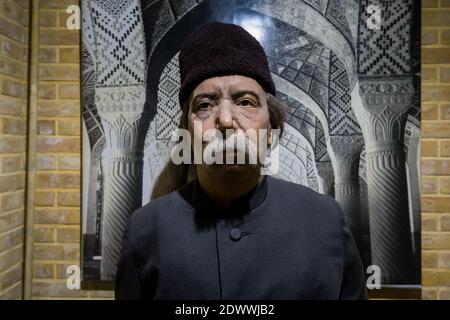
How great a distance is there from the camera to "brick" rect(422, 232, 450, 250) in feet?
4.41

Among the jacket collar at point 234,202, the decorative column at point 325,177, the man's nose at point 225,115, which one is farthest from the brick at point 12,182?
the decorative column at point 325,177

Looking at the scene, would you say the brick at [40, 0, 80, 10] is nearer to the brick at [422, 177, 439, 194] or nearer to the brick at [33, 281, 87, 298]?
the brick at [33, 281, 87, 298]

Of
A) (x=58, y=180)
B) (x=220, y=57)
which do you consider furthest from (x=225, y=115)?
(x=58, y=180)

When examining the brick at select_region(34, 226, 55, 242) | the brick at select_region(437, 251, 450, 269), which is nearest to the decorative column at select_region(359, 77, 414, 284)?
the brick at select_region(437, 251, 450, 269)

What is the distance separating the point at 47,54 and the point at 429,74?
145 cm

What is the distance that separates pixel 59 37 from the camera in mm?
1393

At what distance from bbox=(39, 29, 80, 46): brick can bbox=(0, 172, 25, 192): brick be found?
20.7 inches

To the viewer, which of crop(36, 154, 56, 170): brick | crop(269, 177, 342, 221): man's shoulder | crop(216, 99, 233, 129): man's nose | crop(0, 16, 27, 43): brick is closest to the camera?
crop(216, 99, 233, 129): man's nose

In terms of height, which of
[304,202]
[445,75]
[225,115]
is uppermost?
[445,75]

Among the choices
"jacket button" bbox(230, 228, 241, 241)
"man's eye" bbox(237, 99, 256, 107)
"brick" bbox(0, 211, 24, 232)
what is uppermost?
"man's eye" bbox(237, 99, 256, 107)

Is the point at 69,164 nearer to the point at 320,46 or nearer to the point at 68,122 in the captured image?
the point at 68,122

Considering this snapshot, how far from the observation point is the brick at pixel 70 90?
1.39 m

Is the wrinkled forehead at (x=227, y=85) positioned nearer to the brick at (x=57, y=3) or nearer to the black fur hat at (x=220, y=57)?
the black fur hat at (x=220, y=57)

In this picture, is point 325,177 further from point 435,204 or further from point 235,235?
point 235,235
